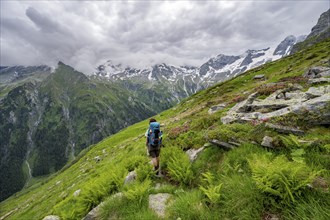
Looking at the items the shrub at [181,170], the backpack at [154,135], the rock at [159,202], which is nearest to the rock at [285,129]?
the shrub at [181,170]

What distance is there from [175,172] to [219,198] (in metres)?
3.14

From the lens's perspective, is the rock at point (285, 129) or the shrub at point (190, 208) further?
the rock at point (285, 129)

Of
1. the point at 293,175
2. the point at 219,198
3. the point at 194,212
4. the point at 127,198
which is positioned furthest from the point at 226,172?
the point at 127,198

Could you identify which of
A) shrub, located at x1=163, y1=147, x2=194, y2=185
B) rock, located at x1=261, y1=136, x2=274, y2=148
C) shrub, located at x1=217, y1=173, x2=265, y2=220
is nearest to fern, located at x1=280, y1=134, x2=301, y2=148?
rock, located at x1=261, y1=136, x2=274, y2=148

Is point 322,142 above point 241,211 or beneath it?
above

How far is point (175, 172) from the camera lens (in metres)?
9.67

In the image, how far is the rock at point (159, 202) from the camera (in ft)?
25.5

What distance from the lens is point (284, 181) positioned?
5.69m

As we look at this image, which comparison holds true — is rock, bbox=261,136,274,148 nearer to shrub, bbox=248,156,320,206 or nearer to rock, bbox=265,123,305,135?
rock, bbox=265,123,305,135

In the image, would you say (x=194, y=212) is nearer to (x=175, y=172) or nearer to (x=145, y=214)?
(x=145, y=214)

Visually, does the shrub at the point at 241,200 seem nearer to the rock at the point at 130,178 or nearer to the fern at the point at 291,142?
the fern at the point at 291,142

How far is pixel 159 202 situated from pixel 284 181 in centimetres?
474

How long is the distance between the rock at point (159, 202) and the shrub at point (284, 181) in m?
3.74

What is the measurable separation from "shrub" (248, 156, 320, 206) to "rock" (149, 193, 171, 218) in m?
3.74
